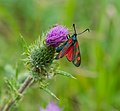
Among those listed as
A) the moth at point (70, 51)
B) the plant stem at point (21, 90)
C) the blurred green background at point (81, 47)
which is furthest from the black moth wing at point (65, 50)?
the blurred green background at point (81, 47)

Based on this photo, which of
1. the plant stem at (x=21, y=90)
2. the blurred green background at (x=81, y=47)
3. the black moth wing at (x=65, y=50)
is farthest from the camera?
the blurred green background at (x=81, y=47)

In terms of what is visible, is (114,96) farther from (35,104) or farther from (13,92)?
(13,92)

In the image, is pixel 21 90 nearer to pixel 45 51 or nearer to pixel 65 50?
pixel 45 51

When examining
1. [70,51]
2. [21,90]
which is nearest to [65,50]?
[70,51]

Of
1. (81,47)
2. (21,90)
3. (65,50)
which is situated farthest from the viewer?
(81,47)

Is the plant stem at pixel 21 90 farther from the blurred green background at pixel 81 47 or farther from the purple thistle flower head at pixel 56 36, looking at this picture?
the blurred green background at pixel 81 47

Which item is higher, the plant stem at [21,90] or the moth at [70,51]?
the moth at [70,51]

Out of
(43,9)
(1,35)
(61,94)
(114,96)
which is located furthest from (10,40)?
(114,96)
